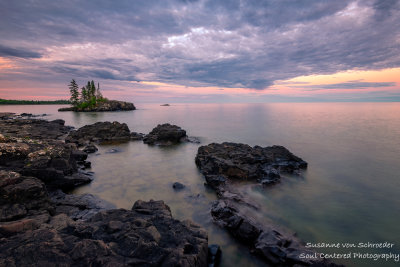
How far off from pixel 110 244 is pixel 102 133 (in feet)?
112

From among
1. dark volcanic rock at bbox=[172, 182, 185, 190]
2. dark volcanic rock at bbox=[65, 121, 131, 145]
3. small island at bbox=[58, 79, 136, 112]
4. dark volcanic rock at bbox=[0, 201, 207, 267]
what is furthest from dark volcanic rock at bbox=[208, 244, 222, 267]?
small island at bbox=[58, 79, 136, 112]

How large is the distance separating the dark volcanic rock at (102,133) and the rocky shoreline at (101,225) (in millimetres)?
19868

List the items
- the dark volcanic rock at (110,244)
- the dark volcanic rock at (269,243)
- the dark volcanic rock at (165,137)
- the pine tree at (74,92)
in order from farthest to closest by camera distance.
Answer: the pine tree at (74,92)
the dark volcanic rock at (165,137)
the dark volcanic rock at (269,243)
the dark volcanic rock at (110,244)

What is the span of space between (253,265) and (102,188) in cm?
1196

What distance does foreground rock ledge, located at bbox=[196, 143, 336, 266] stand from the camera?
786cm

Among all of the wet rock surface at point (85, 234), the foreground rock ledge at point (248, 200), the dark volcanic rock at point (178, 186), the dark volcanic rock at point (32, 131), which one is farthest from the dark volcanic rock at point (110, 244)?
the dark volcanic rock at point (32, 131)

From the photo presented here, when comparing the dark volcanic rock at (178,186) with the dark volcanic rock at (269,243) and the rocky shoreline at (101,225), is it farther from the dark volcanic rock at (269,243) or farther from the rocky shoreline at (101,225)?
the dark volcanic rock at (269,243)

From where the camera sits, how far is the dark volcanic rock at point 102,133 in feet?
115

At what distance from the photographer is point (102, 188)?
14.9 metres

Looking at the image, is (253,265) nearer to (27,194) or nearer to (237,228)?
(237,228)

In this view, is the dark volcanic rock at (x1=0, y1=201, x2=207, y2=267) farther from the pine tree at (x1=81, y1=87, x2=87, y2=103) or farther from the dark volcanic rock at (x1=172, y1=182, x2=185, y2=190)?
the pine tree at (x1=81, y1=87, x2=87, y2=103)

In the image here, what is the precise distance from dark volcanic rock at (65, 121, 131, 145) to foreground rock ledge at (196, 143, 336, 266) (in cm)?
2126

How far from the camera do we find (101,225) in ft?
23.4

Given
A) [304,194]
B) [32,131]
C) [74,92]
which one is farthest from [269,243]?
[74,92]
